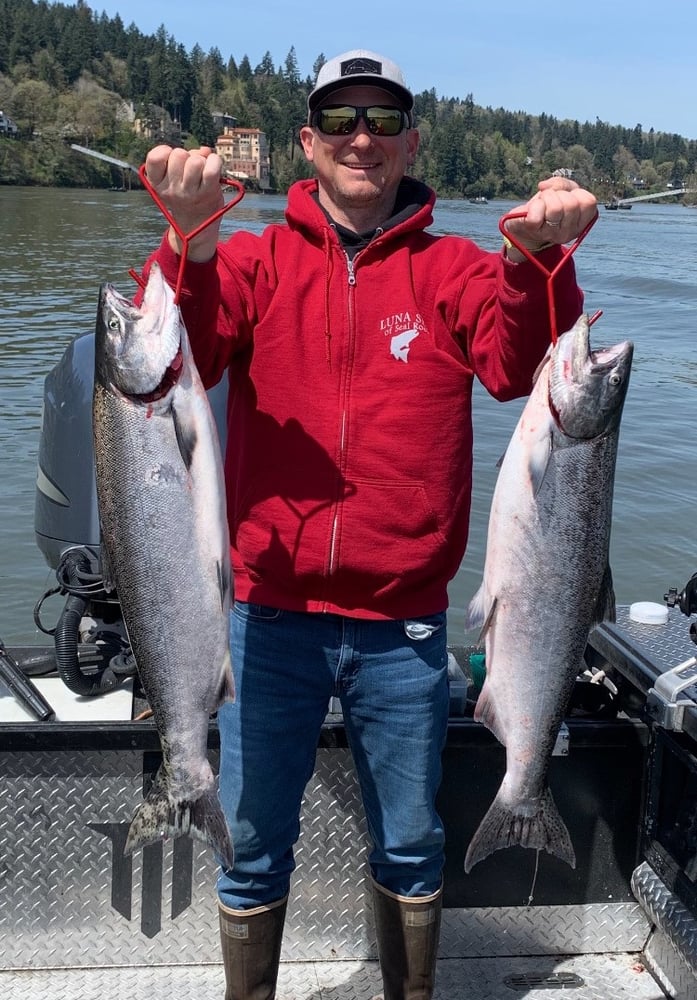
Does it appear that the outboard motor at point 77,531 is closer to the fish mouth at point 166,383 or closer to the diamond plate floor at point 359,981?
the diamond plate floor at point 359,981

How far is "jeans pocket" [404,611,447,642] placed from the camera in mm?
2699

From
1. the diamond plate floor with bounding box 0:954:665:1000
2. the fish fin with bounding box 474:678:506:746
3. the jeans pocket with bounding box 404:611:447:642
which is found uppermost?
the jeans pocket with bounding box 404:611:447:642

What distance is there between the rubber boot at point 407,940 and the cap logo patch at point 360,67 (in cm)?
222

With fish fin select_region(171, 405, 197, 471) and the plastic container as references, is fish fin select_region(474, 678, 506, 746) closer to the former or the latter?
fish fin select_region(171, 405, 197, 471)

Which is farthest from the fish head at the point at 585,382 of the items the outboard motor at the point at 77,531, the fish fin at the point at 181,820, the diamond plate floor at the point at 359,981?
the diamond plate floor at the point at 359,981

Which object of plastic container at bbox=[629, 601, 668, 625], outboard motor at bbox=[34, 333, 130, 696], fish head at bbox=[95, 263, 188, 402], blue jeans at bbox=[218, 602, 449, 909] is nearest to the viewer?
fish head at bbox=[95, 263, 188, 402]

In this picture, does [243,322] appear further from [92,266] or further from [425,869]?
[92,266]

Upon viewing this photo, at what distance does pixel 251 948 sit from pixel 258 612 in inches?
38.1

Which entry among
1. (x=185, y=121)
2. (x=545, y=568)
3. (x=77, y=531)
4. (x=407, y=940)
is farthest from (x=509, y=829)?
(x=185, y=121)

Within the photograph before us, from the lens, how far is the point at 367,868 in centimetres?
340

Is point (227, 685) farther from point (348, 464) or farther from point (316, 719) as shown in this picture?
point (348, 464)

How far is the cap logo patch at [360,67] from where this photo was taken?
8.55 feet

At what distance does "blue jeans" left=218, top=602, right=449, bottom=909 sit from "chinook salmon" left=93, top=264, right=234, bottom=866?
0.17 metres

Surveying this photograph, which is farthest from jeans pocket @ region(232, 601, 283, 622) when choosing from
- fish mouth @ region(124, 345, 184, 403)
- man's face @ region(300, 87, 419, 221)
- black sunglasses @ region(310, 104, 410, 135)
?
black sunglasses @ region(310, 104, 410, 135)
